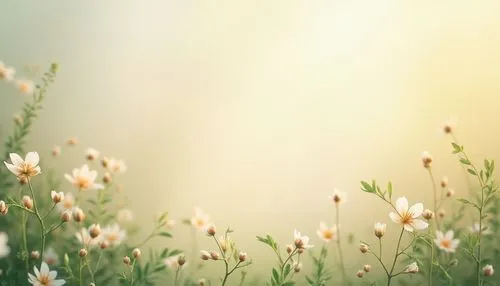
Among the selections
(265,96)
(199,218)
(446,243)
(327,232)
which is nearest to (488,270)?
(446,243)

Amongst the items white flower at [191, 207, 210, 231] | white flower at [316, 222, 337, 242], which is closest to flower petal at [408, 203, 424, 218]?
white flower at [316, 222, 337, 242]

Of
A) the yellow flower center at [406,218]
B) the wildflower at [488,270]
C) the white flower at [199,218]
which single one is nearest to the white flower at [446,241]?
the wildflower at [488,270]

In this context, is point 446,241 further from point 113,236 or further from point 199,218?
point 113,236

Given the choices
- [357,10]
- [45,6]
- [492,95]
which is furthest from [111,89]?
[492,95]

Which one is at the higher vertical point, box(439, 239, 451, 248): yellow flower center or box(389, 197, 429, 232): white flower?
box(389, 197, 429, 232): white flower

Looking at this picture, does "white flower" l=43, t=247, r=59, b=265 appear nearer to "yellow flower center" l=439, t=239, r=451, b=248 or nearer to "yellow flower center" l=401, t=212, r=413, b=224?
"yellow flower center" l=401, t=212, r=413, b=224

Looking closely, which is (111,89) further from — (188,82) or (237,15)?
(237,15)
